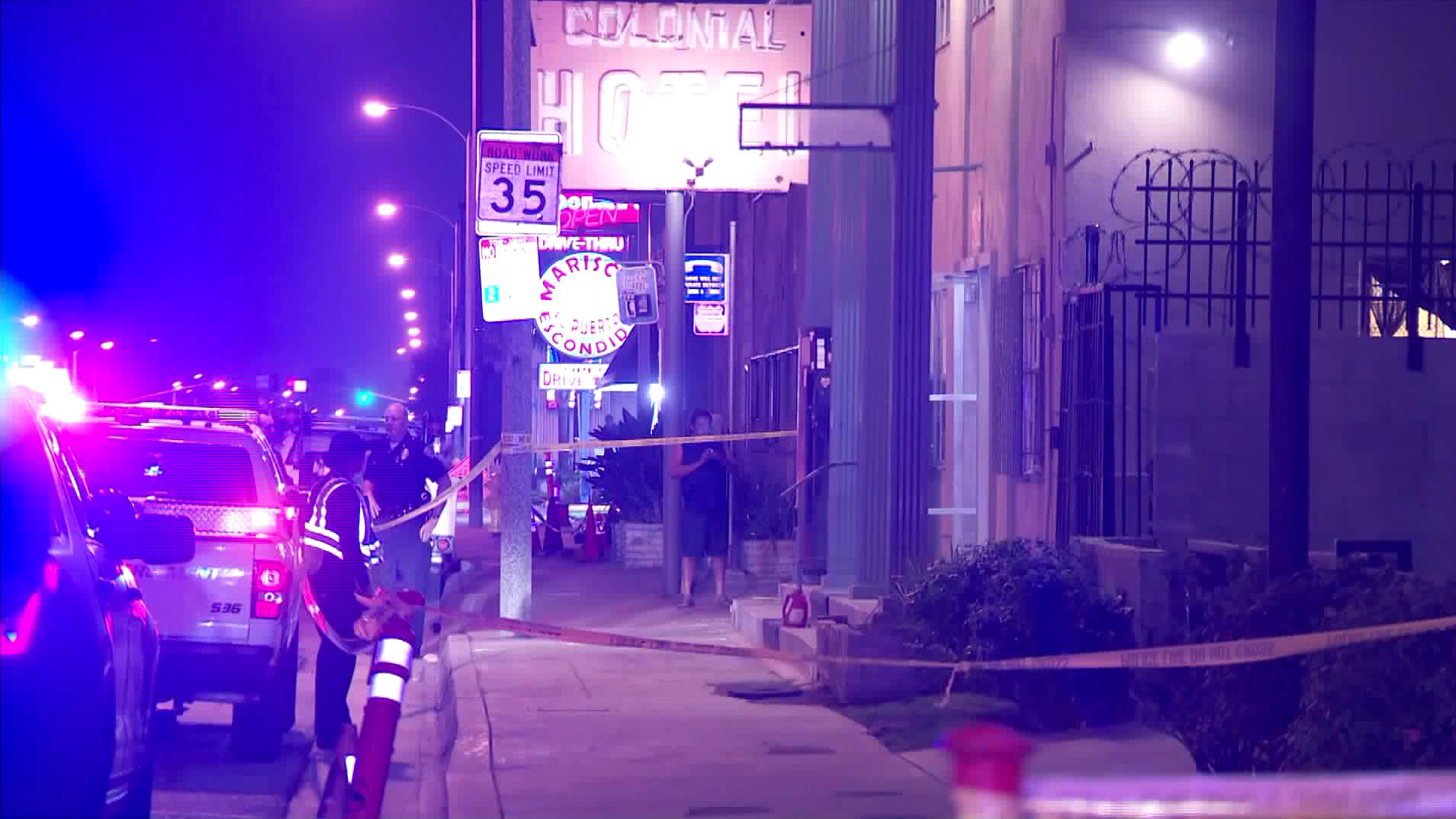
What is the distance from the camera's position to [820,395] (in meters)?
17.4

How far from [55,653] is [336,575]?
16.1 ft

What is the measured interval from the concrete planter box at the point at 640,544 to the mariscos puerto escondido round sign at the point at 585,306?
2.35 m

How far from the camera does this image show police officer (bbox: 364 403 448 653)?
45.4ft

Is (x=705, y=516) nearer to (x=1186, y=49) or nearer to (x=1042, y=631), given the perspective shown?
(x=1186, y=49)

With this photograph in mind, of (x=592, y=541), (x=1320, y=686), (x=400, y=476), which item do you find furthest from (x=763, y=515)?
(x=1320, y=686)

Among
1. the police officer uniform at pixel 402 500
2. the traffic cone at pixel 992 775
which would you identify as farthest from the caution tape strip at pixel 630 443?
the traffic cone at pixel 992 775

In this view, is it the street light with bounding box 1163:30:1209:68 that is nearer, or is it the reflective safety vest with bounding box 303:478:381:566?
the reflective safety vest with bounding box 303:478:381:566

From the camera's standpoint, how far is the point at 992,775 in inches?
92.0

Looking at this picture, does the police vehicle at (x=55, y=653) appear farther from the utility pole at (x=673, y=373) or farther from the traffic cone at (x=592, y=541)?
the traffic cone at (x=592, y=541)

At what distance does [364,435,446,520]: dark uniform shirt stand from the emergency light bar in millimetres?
1828

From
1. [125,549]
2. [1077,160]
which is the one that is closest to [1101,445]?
[1077,160]

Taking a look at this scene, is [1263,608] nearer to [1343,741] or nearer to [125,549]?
[1343,741]

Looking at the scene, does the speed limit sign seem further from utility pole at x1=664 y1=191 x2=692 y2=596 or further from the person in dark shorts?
utility pole at x1=664 y1=191 x2=692 y2=596

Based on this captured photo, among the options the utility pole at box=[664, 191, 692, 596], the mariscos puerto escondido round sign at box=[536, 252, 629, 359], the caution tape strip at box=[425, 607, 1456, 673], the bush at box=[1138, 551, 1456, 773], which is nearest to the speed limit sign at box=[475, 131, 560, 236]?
the utility pole at box=[664, 191, 692, 596]
